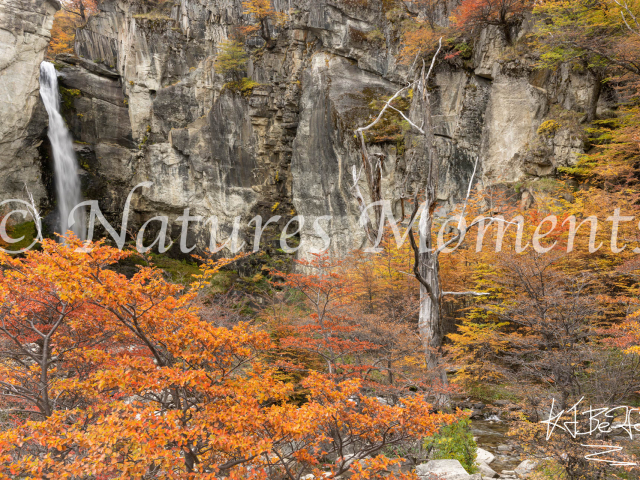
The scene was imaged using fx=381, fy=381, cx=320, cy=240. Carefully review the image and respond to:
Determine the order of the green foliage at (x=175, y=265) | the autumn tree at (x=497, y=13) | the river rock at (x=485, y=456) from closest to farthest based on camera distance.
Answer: the river rock at (x=485, y=456)
the autumn tree at (x=497, y=13)
the green foliage at (x=175, y=265)

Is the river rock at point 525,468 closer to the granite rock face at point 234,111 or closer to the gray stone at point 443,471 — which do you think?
the gray stone at point 443,471

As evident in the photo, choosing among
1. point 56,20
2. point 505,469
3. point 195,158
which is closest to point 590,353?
point 505,469

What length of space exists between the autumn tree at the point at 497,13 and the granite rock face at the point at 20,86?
19423 millimetres

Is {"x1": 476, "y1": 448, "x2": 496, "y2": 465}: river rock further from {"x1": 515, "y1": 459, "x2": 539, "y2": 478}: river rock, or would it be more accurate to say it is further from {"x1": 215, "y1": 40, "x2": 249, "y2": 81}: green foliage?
{"x1": 215, "y1": 40, "x2": 249, "y2": 81}: green foliage

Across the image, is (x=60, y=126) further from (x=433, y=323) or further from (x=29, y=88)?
(x=433, y=323)

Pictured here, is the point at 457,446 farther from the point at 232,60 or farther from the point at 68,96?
the point at 68,96

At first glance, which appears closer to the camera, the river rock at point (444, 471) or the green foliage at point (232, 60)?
the river rock at point (444, 471)

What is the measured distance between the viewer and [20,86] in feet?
59.8

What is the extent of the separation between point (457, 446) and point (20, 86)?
2312cm

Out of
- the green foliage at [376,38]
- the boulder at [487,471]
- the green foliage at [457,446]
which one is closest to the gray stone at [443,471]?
the green foliage at [457,446]

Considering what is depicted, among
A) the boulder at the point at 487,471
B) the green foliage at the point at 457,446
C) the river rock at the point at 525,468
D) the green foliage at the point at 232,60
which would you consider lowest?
the river rock at the point at 525,468

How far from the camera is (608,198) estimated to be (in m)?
10.6

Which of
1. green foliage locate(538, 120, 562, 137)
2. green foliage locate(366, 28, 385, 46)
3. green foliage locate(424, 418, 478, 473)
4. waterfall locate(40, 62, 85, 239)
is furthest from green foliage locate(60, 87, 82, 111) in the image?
green foliage locate(424, 418, 478, 473)

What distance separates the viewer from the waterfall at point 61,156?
67.9 feet
